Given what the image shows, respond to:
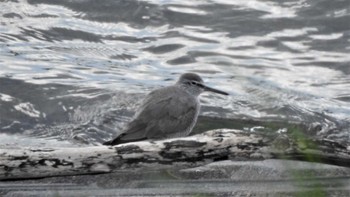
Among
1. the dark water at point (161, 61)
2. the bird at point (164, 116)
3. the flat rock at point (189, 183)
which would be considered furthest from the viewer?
the dark water at point (161, 61)

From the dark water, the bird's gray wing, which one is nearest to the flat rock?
the bird's gray wing

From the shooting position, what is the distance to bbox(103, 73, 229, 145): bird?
769 cm

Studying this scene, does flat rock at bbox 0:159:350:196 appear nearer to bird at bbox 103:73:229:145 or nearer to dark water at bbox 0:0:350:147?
bird at bbox 103:73:229:145

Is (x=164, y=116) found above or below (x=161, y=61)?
above

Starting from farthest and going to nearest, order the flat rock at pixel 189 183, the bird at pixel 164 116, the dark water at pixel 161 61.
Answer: the dark water at pixel 161 61, the bird at pixel 164 116, the flat rock at pixel 189 183

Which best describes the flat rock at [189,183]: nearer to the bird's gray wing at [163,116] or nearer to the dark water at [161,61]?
the bird's gray wing at [163,116]

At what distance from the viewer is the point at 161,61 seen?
11.5m

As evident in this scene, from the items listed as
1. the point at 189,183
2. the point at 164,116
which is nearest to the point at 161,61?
the point at 164,116

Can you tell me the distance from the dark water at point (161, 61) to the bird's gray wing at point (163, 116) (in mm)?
694

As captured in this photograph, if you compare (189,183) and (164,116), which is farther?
(164,116)

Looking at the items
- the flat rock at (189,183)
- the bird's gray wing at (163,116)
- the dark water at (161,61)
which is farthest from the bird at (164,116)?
the flat rock at (189,183)

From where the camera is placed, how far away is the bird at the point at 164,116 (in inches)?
303

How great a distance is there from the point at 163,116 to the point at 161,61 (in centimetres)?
354

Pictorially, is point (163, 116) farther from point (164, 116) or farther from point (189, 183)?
point (189, 183)
